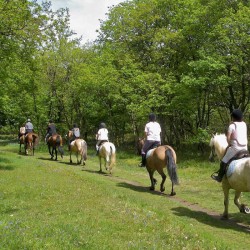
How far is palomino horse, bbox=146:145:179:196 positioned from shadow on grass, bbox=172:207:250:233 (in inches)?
73.6

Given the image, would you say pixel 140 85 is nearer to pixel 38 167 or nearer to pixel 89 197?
pixel 38 167

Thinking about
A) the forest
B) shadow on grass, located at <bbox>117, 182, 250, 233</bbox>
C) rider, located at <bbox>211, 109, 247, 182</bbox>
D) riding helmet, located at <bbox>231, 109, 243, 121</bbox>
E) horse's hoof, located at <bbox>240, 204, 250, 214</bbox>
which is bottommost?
shadow on grass, located at <bbox>117, 182, 250, 233</bbox>

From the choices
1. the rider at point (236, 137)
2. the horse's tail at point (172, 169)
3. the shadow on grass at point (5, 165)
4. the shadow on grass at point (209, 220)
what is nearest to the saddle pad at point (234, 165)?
the rider at point (236, 137)

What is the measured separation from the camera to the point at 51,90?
147ft

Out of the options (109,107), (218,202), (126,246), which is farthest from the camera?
(109,107)

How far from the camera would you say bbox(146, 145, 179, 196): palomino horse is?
12601 millimetres

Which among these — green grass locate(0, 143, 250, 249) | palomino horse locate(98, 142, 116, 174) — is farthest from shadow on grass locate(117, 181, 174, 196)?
palomino horse locate(98, 142, 116, 174)

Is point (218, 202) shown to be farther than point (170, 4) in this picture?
No

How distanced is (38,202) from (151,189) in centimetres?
560

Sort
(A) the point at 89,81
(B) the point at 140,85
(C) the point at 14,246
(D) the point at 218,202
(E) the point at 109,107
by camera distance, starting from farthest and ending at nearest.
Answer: (E) the point at 109,107 → (A) the point at 89,81 → (B) the point at 140,85 → (D) the point at 218,202 → (C) the point at 14,246

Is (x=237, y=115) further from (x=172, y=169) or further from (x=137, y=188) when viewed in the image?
(x=137, y=188)

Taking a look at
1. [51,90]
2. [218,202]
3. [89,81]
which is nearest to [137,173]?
[218,202]

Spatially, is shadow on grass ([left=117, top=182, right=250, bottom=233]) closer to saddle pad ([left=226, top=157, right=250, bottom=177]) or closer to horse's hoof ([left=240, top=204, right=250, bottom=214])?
horse's hoof ([left=240, top=204, right=250, bottom=214])

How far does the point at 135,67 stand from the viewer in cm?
3250
